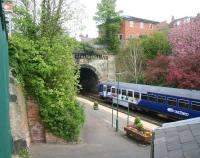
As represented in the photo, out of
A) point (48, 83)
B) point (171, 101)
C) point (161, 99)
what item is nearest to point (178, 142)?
point (48, 83)

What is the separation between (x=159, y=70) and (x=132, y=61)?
8281 mm

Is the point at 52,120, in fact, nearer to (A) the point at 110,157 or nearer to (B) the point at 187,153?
(A) the point at 110,157

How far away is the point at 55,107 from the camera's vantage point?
1848cm

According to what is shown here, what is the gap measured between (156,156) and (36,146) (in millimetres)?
10174

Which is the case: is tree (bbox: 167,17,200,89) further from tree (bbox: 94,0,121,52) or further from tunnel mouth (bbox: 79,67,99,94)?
tree (bbox: 94,0,121,52)

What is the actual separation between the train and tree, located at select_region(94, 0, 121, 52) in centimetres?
2207

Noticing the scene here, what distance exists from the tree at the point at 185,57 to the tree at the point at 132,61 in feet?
19.7

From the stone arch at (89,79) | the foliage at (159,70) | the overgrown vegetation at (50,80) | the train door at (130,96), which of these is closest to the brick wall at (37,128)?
the overgrown vegetation at (50,80)

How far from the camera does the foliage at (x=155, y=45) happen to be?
48.6 m

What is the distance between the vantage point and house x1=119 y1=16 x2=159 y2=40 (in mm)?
71688

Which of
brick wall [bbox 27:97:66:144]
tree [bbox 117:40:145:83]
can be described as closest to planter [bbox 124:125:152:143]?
brick wall [bbox 27:97:66:144]

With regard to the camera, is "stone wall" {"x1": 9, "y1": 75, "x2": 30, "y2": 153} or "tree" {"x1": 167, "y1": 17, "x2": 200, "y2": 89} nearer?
"stone wall" {"x1": 9, "y1": 75, "x2": 30, "y2": 153}

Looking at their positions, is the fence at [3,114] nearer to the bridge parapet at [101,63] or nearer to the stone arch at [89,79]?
the bridge parapet at [101,63]

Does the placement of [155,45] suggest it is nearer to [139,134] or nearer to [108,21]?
[108,21]
